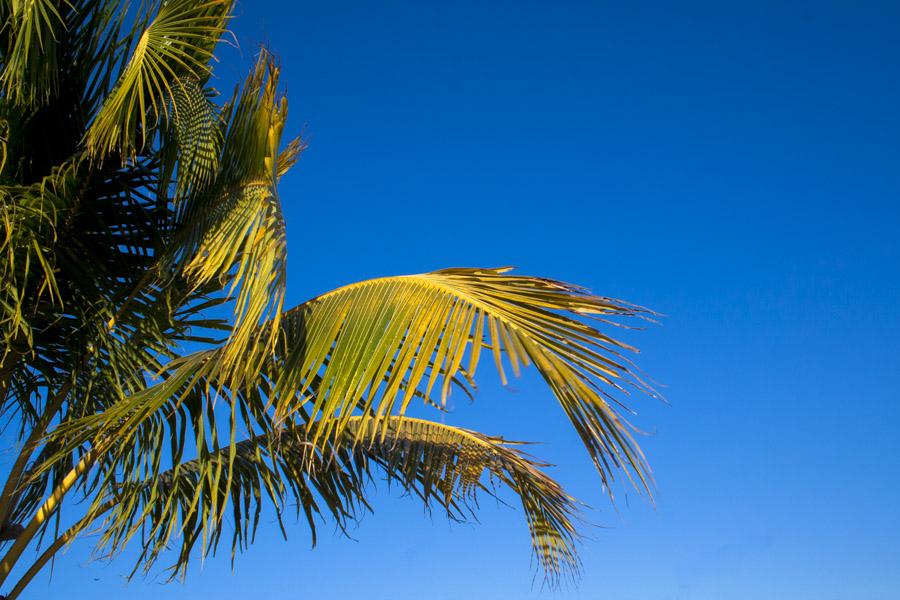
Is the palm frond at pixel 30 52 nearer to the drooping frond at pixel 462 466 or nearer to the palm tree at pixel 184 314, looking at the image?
the palm tree at pixel 184 314

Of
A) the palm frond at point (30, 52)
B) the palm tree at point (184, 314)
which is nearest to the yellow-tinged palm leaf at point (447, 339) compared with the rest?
the palm tree at point (184, 314)

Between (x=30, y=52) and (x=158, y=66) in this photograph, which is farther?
(x=30, y=52)

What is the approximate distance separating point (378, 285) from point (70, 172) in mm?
2226

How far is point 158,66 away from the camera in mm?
Result: 4988

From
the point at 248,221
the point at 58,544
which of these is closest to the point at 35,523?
the point at 58,544

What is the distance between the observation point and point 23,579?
5.07 m

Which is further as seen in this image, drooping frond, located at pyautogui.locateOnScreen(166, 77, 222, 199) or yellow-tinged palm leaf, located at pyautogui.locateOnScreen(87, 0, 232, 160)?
drooping frond, located at pyautogui.locateOnScreen(166, 77, 222, 199)

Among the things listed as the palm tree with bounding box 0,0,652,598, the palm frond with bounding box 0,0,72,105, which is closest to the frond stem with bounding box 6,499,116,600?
the palm tree with bounding box 0,0,652,598

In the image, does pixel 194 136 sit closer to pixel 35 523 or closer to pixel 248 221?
pixel 248 221

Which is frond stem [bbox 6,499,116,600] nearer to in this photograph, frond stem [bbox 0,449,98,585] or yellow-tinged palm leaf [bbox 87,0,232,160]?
frond stem [bbox 0,449,98,585]

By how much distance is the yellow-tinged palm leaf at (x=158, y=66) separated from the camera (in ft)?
16.2

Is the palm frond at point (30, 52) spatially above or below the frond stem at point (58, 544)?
above

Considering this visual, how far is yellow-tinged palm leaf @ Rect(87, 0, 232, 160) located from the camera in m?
4.95

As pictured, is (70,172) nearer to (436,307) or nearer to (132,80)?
(132,80)
